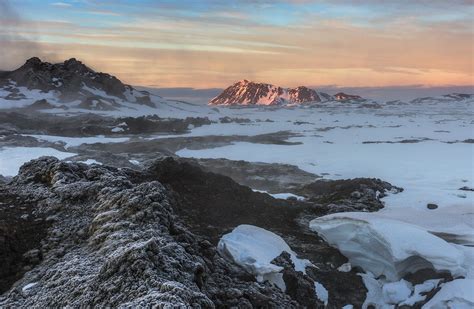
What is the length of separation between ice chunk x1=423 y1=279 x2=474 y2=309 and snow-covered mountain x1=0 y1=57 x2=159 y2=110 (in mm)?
105396

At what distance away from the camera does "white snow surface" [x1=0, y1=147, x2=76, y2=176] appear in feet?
89.8

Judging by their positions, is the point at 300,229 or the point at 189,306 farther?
the point at 300,229

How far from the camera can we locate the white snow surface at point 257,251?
35.3 feet

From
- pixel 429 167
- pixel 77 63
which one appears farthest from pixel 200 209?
pixel 77 63

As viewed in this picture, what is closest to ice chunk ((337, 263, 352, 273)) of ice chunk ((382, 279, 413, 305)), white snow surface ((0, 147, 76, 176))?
ice chunk ((382, 279, 413, 305))

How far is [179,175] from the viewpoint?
18.7 meters

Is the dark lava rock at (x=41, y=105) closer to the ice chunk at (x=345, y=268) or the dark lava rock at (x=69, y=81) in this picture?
the dark lava rock at (x=69, y=81)

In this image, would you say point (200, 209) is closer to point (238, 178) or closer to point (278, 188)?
point (278, 188)

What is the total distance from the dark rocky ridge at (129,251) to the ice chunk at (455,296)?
6.90 ft

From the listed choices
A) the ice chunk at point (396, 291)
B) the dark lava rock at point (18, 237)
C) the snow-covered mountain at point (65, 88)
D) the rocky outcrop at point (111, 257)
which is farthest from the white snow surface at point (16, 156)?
the snow-covered mountain at point (65, 88)

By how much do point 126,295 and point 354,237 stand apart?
10327 mm

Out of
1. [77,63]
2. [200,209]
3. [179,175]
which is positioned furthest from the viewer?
[77,63]

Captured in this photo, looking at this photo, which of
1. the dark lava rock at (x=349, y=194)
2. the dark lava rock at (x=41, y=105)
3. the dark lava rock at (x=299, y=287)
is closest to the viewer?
the dark lava rock at (x=299, y=287)

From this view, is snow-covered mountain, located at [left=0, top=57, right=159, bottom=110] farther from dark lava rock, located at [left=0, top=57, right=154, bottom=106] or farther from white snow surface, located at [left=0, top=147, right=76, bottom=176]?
white snow surface, located at [left=0, top=147, right=76, bottom=176]
